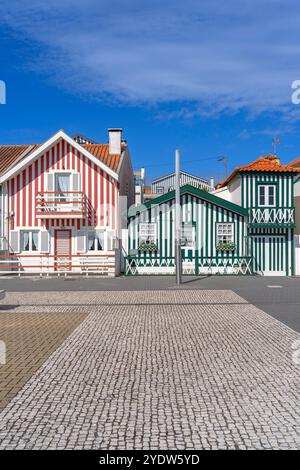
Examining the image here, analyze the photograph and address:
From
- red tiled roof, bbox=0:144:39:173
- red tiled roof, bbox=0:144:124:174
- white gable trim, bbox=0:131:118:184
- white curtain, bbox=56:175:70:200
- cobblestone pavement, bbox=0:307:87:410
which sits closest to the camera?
cobblestone pavement, bbox=0:307:87:410

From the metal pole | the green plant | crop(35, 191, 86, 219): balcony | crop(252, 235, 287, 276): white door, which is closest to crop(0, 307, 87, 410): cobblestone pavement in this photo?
the metal pole

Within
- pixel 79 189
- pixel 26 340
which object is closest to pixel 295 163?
pixel 79 189

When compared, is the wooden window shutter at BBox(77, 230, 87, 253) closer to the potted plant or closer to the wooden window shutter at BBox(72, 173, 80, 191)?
the wooden window shutter at BBox(72, 173, 80, 191)

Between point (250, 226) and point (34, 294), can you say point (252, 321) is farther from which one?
point (250, 226)

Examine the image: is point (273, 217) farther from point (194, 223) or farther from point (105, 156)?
point (105, 156)

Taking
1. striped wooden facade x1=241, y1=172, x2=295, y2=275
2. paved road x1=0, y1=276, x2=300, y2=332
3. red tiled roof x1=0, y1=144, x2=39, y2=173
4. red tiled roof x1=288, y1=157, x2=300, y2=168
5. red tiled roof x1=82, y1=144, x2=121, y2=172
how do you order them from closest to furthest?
paved road x1=0, y1=276, x2=300, y2=332 < striped wooden facade x1=241, y1=172, x2=295, y2=275 < red tiled roof x1=82, y1=144, x2=121, y2=172 < red tiled roof x1=0, y1=144, x2=39, y2=173 < red tiled roof x1=288, y1=157, x2=300, y2=168

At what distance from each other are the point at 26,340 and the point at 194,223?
53.6ft

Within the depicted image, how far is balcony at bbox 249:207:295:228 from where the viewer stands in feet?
76.8

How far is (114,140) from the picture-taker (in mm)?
27578

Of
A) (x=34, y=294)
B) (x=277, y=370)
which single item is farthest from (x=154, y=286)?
(x=277, y=370)

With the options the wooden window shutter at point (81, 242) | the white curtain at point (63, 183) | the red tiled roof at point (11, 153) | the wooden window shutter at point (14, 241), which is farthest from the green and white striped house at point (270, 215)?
the red tiled roof at point (11, 153)

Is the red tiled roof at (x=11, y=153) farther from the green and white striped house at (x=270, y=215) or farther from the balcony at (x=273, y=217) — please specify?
the balcony at (x=273, y=217)
